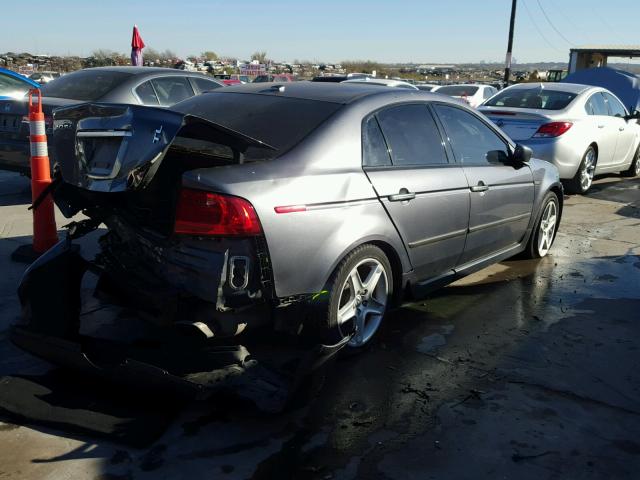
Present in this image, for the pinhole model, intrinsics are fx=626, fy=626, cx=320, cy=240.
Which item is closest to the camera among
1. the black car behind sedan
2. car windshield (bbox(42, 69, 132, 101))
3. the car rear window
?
the car rear window

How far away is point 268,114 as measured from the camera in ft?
13.2

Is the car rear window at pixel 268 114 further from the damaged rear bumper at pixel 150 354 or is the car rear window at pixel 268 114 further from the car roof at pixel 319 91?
the damaged rear bumper at pixel 150 354

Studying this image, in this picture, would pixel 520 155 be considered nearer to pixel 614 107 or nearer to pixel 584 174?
pixel 584 174

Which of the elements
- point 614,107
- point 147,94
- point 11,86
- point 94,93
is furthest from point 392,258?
point 614,107

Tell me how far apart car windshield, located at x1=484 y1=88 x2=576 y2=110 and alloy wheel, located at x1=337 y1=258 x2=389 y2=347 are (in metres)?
6.61

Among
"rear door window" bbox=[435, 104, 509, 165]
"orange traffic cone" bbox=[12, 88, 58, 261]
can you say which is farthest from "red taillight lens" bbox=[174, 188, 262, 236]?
"orange traffic cone" bbox=[12, 88, 58, 261]

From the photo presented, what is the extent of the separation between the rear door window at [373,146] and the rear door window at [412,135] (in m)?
0.06

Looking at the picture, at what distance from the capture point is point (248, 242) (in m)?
3.16

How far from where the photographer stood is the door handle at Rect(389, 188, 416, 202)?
3941mm

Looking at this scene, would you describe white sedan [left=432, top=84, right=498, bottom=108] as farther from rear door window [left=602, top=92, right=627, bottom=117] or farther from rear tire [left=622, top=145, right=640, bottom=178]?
rear door window [left=602, top=92, right=627, bottom=117]

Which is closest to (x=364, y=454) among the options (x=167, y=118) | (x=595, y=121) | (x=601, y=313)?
(x=167, y=118)

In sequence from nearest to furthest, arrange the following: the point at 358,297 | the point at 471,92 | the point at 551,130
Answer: the point at 358,297 → the point at 551,130 → the point at 471,92

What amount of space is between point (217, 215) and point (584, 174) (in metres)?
8.02

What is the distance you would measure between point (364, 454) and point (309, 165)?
1.57 metres
